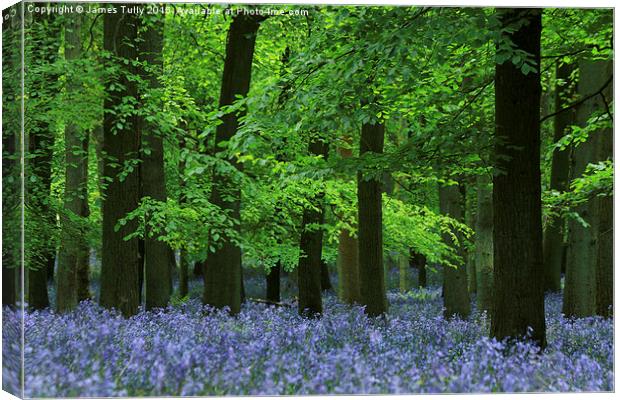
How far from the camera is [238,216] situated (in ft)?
33.6

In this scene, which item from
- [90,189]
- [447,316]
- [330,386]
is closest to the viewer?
[330,386]

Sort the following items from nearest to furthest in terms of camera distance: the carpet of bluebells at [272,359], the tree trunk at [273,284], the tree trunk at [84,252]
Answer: the carpet of bluebells at [272,359] < the tree trunk at [84,252] < the tree trunk at [273,284]

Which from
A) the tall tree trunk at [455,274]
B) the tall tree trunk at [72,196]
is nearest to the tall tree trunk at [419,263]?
the tall tree trunk at [455,274]

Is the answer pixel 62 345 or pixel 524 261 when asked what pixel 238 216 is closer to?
pixel 62 345

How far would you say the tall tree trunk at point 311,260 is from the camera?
35.1ft

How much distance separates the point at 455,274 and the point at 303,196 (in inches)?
126

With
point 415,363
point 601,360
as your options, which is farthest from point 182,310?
point 601,360

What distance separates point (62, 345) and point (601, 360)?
632 cm

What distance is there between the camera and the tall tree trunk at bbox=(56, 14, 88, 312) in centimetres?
845

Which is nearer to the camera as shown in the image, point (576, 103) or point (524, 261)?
point (524, 261)

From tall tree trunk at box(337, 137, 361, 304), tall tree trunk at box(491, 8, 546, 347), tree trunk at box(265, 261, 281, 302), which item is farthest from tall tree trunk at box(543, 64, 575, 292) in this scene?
tree trunk at box(265, 261, 281, 302)

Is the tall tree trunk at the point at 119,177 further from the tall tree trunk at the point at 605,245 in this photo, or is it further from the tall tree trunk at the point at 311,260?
the tall tree trunk at the point at 605,245

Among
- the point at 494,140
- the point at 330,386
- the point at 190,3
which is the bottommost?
the point at 330,386

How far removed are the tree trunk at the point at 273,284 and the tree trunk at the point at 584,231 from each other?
15.5 feet
